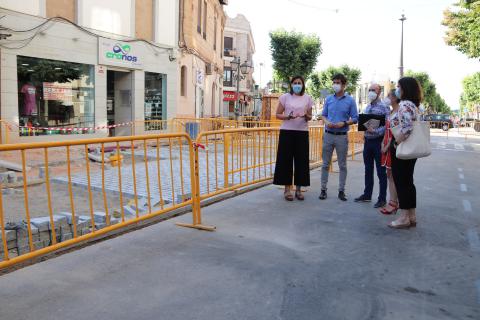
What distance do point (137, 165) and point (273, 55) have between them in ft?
100

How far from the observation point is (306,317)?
120 inches

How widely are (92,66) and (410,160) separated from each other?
41.9 ft

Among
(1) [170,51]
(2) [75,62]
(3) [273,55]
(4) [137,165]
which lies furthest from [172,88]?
(3) [273,55]

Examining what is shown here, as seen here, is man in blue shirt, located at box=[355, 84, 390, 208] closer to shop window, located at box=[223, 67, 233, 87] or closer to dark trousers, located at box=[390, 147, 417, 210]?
dark trousers, located at box=[390, 147, 417, 210]

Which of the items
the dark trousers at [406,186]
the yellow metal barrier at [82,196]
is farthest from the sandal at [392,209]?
the yellow metal barrier at [82,196]

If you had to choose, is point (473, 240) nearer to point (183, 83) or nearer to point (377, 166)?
point (377, 166)

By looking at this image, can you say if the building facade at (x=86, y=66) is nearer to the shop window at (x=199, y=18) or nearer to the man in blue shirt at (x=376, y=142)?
the shop window at (x=199, y=18)

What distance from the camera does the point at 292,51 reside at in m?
38.2

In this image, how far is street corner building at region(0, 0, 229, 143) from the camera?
1280 cm

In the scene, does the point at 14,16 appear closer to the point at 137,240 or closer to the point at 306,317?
the point at 137,240

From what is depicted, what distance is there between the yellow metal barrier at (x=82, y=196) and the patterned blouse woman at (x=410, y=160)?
2.44 m

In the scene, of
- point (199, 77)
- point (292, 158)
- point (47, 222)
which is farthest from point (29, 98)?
point (199, 77)

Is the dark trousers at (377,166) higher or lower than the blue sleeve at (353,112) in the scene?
lower

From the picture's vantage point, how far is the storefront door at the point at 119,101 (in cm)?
1756
